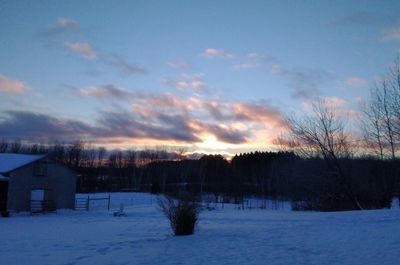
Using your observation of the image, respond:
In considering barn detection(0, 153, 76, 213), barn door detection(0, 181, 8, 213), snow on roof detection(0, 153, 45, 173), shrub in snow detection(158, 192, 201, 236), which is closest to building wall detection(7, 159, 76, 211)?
barn detection(0, 153, 76, 213)

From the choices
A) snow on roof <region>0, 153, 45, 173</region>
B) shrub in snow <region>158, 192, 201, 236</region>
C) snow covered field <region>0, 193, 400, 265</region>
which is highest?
snow on roof <region>0, 153, 45, 173</region>

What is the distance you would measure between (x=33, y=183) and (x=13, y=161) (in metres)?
3.40

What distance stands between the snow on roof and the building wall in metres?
0.49

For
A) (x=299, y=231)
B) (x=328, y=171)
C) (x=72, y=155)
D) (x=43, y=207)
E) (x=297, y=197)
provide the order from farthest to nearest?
(x=72, y=155), (x=297, y=197), (x=43, y=207), (x=328, y=171), (x=299, y=231)

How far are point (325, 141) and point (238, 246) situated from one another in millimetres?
25694

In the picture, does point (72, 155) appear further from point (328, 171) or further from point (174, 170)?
point (328, 171)

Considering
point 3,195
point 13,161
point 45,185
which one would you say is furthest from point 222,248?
point 13,161

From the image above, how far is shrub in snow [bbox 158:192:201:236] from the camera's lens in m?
18.0

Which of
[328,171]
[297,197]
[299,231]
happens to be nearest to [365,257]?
[299,231]

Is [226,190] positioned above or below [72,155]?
below

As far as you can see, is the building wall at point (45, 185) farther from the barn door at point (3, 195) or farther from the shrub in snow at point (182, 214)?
the shrub in snow at point (182, 214)

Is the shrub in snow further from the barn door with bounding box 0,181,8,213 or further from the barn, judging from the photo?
the barn door with bounding box 0,181,8,213

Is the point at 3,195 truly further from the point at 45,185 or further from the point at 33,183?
the point at 45,185

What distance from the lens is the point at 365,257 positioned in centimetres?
1047
